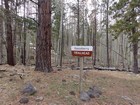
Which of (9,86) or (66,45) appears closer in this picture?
(9,86)

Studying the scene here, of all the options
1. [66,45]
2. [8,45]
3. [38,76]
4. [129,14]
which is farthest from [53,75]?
[66,45]

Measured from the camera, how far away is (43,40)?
7773 mm

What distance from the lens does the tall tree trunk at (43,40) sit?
775 cm

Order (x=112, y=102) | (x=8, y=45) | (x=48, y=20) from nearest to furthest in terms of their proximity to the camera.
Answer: (x=112, y=102) → (x=48, y=20) → (x=8, y=45)

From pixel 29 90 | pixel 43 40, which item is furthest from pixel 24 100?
pixel 43 40

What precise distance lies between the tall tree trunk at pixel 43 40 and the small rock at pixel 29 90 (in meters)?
1.76

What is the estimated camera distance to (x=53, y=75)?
302 inches

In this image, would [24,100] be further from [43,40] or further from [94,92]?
[43,40]

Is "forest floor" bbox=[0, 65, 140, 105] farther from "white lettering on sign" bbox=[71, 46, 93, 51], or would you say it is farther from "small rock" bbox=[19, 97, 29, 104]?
"white lettering on sign" bbox=[71, 46, 93, 51]

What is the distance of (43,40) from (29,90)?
2.41m

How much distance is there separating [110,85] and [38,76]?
3.03 metres

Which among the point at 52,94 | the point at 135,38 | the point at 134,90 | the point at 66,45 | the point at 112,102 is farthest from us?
the point at 66,45

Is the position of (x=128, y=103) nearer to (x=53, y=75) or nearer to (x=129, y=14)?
(x=53, y=75)

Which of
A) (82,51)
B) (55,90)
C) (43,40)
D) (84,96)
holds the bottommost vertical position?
(84,96)
